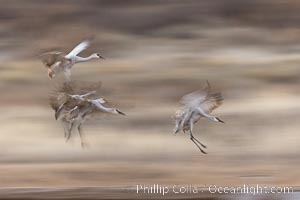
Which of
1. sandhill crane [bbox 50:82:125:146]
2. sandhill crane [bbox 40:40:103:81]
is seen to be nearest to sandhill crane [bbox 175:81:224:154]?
sandhill crane [bbox 50:82:125:146]

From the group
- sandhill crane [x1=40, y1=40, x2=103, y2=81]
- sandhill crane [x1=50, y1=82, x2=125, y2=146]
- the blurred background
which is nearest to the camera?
sandhill crane [x1=50, y1=82, x2=125, y2=146]

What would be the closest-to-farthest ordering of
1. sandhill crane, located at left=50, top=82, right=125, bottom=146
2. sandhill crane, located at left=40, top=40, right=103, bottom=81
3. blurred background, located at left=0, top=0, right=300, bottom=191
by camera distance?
sandhill crane, located at left=50, top=82, right=125, bottom=146 < blurred background, located at left=0, top=0, right=300, bottom=191 < sandhill crane, located at left=40, top=40, right=103, bottom=81

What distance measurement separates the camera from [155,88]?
224 inches

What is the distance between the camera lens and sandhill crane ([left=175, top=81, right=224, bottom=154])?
5219 mm

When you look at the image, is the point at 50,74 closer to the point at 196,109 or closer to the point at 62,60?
the point at 62,60

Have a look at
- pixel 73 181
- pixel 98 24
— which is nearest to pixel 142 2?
pixel 98 24

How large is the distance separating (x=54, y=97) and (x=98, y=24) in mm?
758

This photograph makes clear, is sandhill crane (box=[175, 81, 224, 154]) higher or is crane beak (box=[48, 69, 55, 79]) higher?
crane beak (box=[48, 69, 55, 79])

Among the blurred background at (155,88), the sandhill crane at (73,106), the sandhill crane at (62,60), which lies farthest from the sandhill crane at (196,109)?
the sandhill crane at (62,60)

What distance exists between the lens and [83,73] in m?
5.70

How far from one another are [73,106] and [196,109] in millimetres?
584

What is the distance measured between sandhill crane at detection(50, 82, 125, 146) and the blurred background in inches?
4.0

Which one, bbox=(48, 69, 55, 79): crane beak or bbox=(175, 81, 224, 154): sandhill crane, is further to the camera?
bbox=(48, 69, 55, 79): crane beak

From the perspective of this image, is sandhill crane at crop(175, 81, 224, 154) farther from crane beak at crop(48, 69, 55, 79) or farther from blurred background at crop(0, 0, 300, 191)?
crane beak at crop(48, 69, 55, 79)
